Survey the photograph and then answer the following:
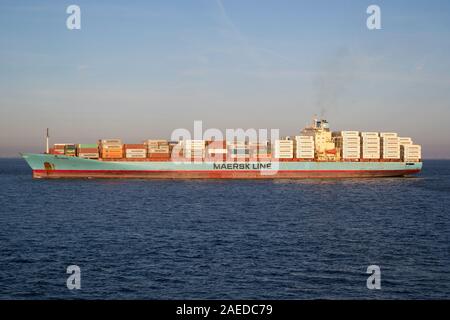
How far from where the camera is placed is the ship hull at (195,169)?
2830 inches

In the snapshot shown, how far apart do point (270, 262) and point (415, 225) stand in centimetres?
1663

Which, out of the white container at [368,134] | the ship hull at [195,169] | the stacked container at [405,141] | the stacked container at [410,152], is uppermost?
the white container at [368,134]

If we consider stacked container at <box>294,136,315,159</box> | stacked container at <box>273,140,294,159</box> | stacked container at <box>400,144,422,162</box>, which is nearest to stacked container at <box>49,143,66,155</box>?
stacked container at <box>273,140,294,159</box>

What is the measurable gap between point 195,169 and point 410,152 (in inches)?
1494

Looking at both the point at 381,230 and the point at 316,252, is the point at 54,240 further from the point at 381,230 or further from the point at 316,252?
the point at 381,230

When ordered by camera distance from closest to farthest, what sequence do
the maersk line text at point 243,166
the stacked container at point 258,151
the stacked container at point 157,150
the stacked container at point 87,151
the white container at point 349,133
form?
the stacked container at point 87,151
the maersk line text at point 243,166
the stacked container at point 157,150
the stacked container at point 258,151
the white container at point 349,133

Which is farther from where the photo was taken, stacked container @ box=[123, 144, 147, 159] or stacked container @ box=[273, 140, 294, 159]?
stacked container @ box=[273, 140, 294, 159]

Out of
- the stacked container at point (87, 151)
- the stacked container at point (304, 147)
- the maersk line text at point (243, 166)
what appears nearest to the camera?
the stacked container at point (87, 151)

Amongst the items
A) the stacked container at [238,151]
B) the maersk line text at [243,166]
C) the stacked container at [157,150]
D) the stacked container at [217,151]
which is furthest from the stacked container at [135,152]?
the stacked container at [238,151]

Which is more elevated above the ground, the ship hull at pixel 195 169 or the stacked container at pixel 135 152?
the stacked container at pixel 135 152

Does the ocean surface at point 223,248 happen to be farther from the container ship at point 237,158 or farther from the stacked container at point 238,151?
the stacked container at point 238,151

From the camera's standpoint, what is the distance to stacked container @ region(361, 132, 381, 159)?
7844cm

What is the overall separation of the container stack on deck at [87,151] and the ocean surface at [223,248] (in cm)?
2550

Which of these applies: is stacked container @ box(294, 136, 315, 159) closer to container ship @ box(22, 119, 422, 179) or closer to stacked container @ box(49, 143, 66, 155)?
container ship @ box(22, 119, 422, 179)
